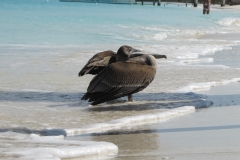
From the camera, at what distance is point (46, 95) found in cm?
878

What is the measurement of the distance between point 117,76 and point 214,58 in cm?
775

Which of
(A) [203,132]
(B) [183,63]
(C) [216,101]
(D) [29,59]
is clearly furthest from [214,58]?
(A) [203,132]

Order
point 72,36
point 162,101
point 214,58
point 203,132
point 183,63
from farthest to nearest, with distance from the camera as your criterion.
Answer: point 72,36 < point 214,58 < point 183,63 < point 162,101 < point 203,132

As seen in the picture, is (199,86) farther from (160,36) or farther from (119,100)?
(160,36)

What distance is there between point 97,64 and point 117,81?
2.52 feet

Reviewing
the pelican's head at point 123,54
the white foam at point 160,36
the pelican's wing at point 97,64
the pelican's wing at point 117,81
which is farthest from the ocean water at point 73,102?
the white foam at point 160,36

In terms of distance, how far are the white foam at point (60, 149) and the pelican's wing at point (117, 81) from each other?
2.12m

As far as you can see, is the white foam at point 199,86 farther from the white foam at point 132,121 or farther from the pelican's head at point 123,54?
the white foam at point 132,121

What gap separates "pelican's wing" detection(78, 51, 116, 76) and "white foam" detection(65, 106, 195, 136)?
1437 millimetres

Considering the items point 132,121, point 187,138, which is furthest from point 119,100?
point 187,138

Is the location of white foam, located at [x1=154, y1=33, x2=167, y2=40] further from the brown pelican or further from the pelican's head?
the brown pelican

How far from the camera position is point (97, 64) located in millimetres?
8688

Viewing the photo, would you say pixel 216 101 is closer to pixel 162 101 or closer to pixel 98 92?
pixel 162 101

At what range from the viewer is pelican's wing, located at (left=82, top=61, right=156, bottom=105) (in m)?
7.99
